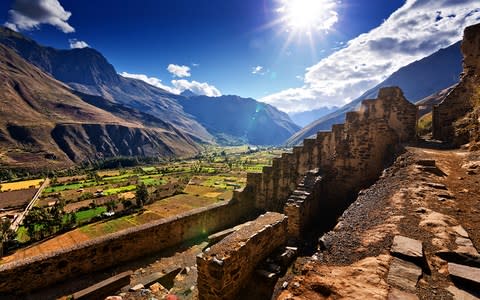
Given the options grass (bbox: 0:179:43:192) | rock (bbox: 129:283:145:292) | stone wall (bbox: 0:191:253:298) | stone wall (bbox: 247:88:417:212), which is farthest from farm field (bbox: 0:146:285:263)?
rock (bbox: 129:283:145:292)

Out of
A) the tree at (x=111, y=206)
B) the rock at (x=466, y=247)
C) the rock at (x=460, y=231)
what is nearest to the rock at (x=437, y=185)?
the rock at (x=460, y=231)

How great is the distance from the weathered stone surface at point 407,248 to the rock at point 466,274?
0.54m

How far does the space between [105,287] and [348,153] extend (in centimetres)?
1392

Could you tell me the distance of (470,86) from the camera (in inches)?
747

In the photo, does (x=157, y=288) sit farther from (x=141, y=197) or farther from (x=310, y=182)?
(x=141, y=197)

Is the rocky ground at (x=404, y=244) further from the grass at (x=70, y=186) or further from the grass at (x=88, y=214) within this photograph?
the grass at (x=70, y=186)

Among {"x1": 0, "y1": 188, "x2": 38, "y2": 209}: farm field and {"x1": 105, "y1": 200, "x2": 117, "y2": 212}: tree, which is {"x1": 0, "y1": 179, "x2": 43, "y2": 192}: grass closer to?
{"x1": 0, "y1": 188, "x2": 38, "y2": 209}: farm field

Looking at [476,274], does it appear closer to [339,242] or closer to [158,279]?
[339,242]

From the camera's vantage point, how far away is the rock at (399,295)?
431 centimetres

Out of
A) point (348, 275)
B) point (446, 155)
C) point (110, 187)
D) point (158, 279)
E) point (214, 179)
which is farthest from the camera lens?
point (214, 179)

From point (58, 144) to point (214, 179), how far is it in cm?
12400

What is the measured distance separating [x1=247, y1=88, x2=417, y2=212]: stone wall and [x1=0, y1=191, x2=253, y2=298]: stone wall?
3.84m

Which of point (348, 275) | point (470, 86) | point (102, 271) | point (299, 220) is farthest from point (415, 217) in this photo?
point (470, 86)

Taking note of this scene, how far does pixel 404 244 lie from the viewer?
5785mm
